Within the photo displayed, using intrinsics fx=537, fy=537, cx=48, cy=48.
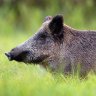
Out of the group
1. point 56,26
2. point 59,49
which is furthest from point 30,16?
point 59,49

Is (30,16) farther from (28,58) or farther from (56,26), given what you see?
(28,58)

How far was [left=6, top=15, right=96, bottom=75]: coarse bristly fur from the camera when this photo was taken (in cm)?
767

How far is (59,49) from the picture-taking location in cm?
786

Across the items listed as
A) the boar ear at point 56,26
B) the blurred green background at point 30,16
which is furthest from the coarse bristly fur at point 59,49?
the blurred green background at point 30,16

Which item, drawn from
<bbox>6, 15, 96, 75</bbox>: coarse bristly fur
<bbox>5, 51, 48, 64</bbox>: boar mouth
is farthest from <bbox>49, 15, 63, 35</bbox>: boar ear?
<bbox>5, 51, 48, 64</bbox>: boar mouth

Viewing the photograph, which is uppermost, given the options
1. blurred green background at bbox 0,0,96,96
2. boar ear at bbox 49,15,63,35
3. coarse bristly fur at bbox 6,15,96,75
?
blurred green background at bbox 0,0,96,96

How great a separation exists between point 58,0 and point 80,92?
14.3 meters

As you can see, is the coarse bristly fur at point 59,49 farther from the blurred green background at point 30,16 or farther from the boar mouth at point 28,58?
the blurred green background at point 30,16

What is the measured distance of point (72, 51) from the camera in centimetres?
781

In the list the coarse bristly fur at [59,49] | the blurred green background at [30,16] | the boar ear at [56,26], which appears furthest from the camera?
the blurred green background at [30,16]

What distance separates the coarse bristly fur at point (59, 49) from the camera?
25.2ft

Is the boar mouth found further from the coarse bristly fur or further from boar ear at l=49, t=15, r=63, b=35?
boar ear at l=49, t=15, r=63, b=35

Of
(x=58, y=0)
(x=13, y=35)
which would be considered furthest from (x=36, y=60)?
(x=58, y=0)

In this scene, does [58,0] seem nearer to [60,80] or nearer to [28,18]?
[28,18]
